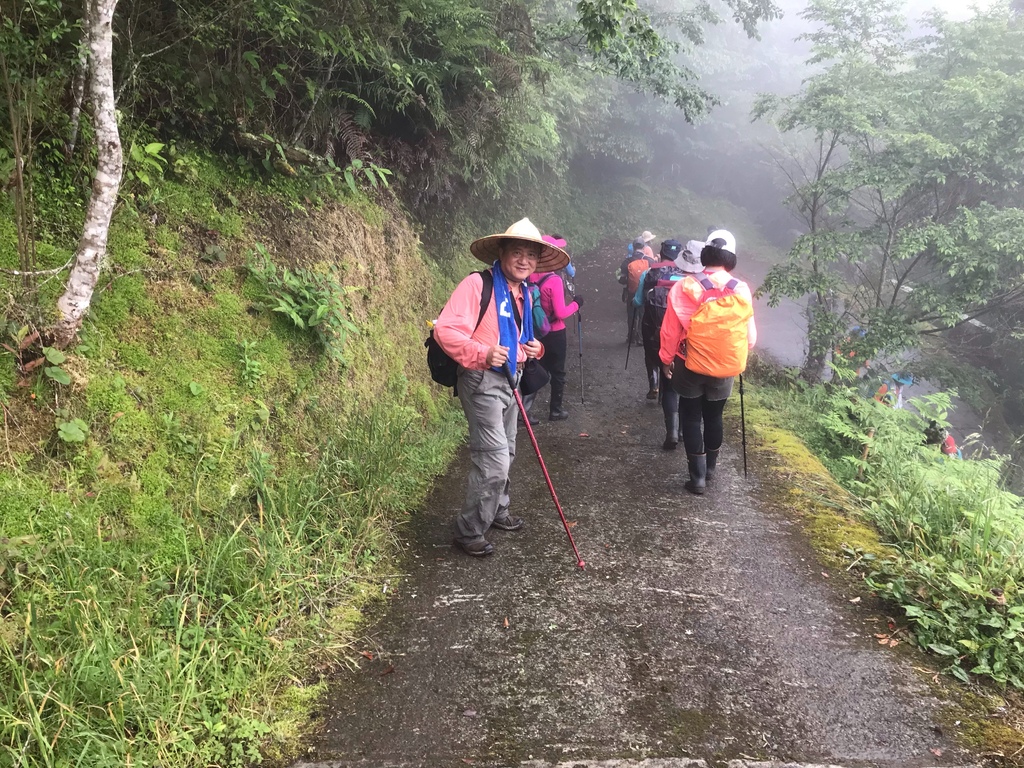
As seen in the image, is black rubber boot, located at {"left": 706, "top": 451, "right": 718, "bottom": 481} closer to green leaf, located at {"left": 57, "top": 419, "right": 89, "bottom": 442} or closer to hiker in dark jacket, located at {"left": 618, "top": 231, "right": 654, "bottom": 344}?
hiker in dark jacket, located at {"left": 618, "top": 231, "right": 654, "bottom": 344}

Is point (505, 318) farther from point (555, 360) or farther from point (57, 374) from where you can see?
point (555, 360)

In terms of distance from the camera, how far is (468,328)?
12.1 feet

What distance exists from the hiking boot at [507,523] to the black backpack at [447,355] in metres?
1.21

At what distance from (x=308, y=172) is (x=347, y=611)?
3954mm

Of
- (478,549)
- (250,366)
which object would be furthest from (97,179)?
(478,549)

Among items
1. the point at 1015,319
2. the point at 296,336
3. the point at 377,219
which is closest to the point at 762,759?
the point at 296,336

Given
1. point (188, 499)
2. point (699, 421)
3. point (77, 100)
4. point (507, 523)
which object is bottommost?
point (507, 523)

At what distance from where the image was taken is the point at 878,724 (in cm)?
268

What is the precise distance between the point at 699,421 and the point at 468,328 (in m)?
2.38

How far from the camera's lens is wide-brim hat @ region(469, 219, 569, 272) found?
3.74 metres

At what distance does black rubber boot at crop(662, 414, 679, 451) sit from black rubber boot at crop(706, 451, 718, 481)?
2.54 feet

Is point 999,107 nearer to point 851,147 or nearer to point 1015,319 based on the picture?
point 851,147

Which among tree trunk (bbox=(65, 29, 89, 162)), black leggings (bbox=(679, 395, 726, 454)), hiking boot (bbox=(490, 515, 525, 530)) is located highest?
tree trunk (bbox=(65, 29, 89, 162))

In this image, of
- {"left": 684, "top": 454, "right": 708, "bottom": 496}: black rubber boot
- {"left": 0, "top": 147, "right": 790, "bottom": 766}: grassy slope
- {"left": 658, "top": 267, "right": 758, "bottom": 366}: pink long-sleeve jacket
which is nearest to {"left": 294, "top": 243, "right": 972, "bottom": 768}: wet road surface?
{"left": 684, "top": 454, "right": 708, "bottom": 496}: black rubber boot
